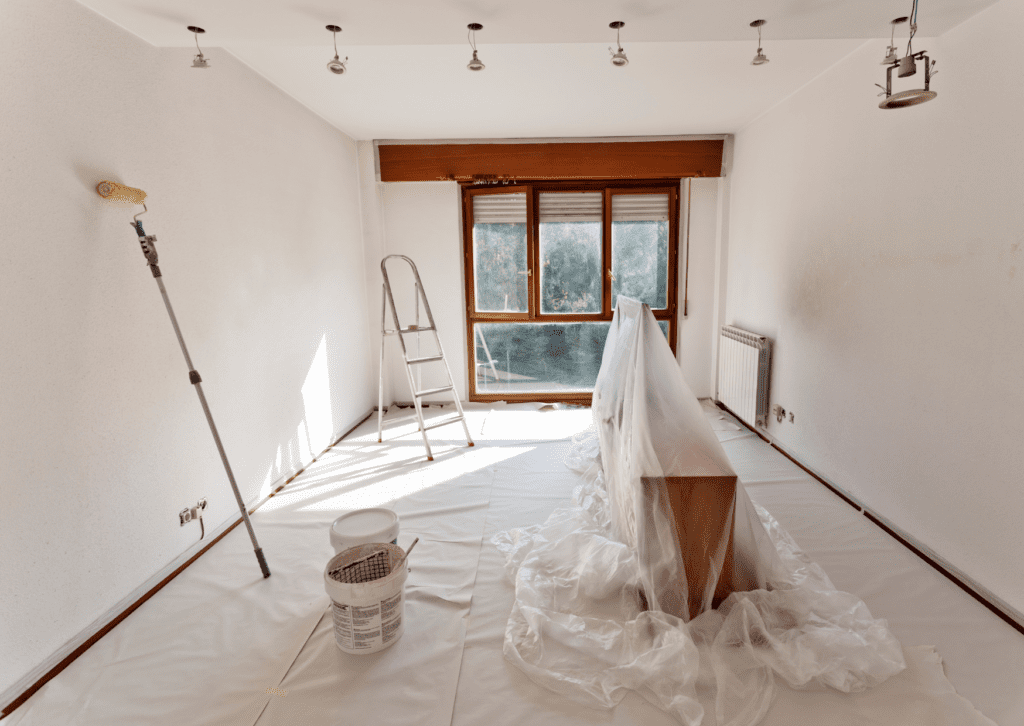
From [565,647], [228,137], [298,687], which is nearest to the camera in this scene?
[298,687]

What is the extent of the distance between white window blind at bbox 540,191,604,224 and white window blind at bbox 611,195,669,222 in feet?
0.50

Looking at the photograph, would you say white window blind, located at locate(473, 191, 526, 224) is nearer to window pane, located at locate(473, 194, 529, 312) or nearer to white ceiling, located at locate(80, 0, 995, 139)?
window pane, located at locate(473, 194, 529, 312)

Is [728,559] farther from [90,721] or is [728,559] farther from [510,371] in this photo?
[510,371]

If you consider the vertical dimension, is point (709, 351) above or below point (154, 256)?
below

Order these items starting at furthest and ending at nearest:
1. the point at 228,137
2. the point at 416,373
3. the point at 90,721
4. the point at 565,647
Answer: the point at 416,373 < the point at 228,137 < the point at 565,647 < the point at 90,721

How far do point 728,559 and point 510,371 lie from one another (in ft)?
11.2

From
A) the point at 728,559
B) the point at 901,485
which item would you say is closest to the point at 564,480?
the point at 728,559

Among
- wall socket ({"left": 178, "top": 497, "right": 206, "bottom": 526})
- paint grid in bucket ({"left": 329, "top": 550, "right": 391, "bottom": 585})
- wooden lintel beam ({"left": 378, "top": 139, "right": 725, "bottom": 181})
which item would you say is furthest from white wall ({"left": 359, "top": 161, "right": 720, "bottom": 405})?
paint grid in bucket ({"left": 329, "top": 550, "right": 391, "bottom": 585})

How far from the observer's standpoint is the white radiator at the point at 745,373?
12.3 feet

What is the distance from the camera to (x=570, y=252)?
4.85 m

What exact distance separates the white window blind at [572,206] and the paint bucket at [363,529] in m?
3.34

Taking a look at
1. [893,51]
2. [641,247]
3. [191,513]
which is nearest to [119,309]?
[191,513]

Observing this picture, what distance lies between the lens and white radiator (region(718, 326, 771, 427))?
12.3 feet

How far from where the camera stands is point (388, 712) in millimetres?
1579
